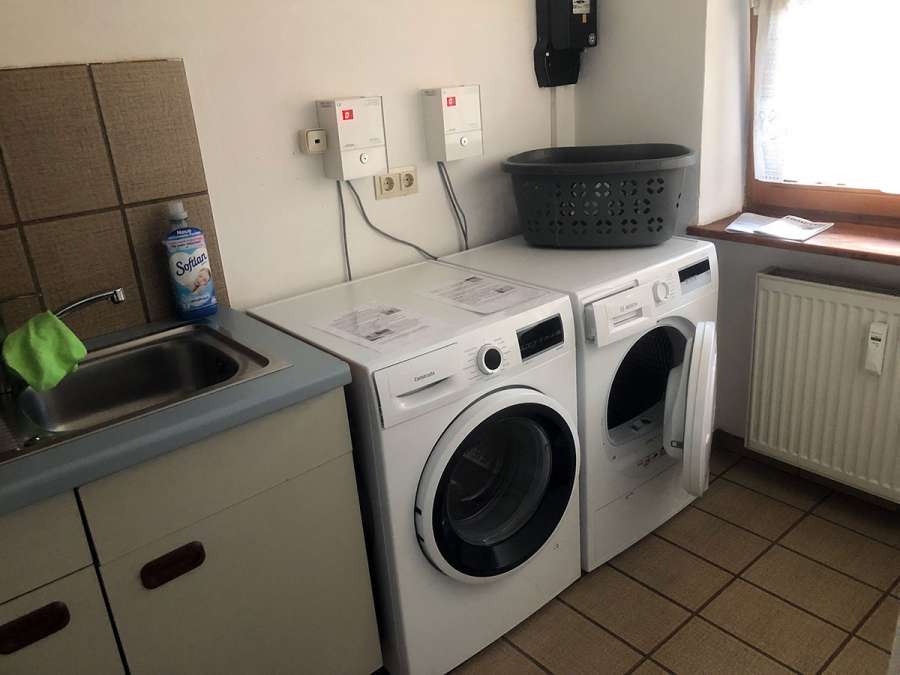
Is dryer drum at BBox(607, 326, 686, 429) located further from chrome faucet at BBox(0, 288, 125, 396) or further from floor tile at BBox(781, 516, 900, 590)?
chrome faucet at BBox(0, 288, 125, 396)

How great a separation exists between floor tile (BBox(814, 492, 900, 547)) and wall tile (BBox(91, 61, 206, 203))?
2041 millimetres

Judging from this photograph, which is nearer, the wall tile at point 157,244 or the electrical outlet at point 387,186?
the wall tile at point 157,244

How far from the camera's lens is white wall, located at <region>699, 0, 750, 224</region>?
213 cm

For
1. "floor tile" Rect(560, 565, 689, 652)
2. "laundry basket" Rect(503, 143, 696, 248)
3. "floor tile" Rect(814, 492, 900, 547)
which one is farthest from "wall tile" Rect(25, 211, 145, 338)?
"floor tile" Rect(814, 492, 900, 547)

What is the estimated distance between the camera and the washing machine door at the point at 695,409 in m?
1.80

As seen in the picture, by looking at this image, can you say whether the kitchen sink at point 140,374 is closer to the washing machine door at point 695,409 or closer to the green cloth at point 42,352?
the green cloth at point 42,352

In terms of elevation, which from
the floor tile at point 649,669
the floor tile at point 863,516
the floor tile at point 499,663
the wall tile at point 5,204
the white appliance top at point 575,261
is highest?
the wall tile at point 5,204

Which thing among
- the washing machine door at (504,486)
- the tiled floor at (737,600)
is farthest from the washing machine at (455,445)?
the tiled floor at (737,600)

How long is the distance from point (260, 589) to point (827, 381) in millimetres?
1659

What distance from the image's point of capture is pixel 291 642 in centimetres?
145

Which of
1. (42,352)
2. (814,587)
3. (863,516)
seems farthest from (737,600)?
(42,352)

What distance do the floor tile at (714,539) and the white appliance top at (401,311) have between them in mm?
906

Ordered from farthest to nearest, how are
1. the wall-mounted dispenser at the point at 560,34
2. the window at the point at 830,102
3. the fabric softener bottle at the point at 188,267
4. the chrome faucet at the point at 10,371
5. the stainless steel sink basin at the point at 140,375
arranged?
the wall-mounted dispenser at the point at 560,34, the window at the point at 830,102, the fabric softener bottle at the point at 188,267, the stainless steel sink basin at the point at 140,375, the chrome faucet at the point at 10,371

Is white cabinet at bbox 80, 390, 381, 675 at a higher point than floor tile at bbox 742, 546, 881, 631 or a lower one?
higher
